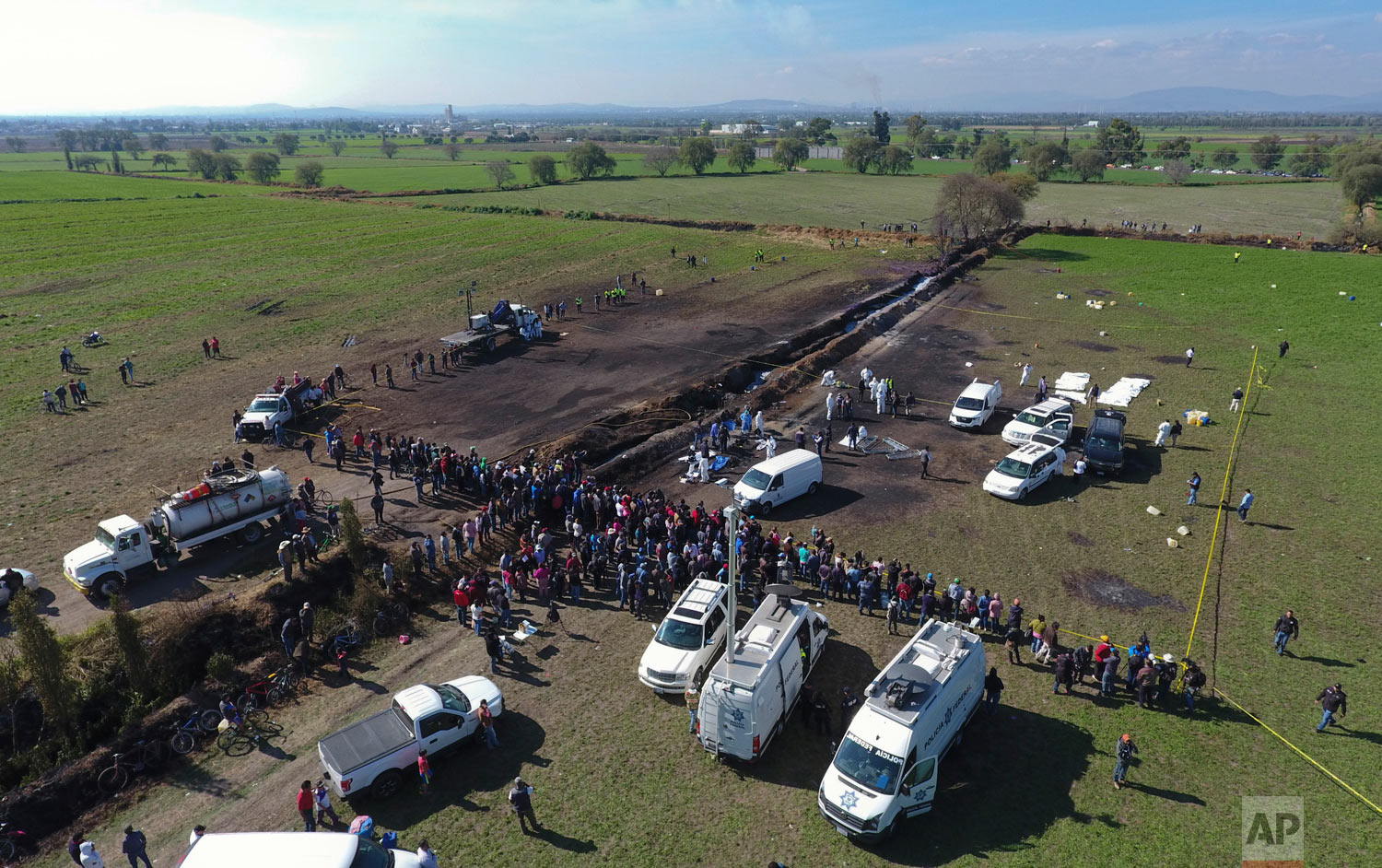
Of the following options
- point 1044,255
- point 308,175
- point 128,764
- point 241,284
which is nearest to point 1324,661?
point 128,764

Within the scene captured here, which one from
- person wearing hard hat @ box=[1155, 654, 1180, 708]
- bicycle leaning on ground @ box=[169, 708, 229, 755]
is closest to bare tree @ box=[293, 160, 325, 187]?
bicycle leaning on ground @ box=[169, 708, 229, 755]

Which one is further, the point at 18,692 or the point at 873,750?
the point at 18,692

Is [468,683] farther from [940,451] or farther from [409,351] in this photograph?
[409,351]

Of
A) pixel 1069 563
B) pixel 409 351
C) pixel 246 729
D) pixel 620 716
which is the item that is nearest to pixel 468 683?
pixel 620 716

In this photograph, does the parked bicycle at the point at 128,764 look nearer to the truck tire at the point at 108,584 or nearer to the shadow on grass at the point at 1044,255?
the truck tire at the point at 108,584

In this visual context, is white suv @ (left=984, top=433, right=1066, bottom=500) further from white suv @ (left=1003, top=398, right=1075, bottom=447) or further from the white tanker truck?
the white tanker truck

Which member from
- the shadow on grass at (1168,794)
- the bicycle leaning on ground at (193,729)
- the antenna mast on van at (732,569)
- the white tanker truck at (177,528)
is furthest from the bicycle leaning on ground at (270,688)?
the shadow on grass at (1168,794)
